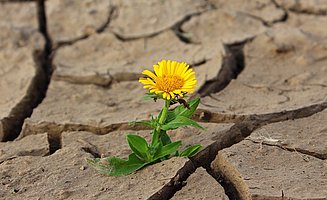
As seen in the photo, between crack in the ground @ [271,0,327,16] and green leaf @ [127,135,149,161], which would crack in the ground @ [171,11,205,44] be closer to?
crack in the ground @ [271,0,327,16]

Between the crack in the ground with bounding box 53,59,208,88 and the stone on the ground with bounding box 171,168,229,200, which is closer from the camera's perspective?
the stone on the ground with bounding box 171,168,229,200

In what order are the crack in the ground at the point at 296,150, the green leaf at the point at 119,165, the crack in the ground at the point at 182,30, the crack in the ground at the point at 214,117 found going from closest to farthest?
the green leaf at the point at 119,165, the crack in the ground at the point at 296,150, the crack in the ground at the point at 214,117, the crack in the ground at the point at 182,30

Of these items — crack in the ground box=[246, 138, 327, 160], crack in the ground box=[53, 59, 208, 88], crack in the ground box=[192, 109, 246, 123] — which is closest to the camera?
crack in the ground box=[246, 138, 327, 160]

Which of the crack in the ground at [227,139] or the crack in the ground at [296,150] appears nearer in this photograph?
the crack in the ground at [227,139]

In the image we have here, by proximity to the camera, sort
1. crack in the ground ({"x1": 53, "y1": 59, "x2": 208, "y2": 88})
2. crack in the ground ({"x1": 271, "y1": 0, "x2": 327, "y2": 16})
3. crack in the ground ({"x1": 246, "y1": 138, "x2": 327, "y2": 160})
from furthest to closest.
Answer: crack in the ground ({"x1": 271, "y1": 0, "x2": 327, "y2": 16}) → crack in the ground ({"x1": 53, "y1": 59, "x2": 208, "y2": 88}) → crack in the ground ({"x1": 246, "y1": 138, "x2": 327, "y2": 160})

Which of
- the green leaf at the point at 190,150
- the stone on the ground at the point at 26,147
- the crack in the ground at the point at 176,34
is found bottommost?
the stone on the ground at the point at 26,147

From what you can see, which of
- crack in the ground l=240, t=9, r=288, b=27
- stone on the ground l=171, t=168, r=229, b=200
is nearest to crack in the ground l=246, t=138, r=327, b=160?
stone on the ground l=171, t=168, r=229, b=200

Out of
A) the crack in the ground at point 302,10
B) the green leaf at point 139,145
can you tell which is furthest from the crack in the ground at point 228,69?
the green leaf at point 139,145

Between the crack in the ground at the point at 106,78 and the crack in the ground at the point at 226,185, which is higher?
the crack in the ground at the point at 106,78

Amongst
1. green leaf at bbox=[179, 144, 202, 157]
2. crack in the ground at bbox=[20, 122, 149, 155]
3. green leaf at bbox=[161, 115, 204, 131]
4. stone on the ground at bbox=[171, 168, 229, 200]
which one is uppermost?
green leaf at bbox=[161, 115, 204, 131]

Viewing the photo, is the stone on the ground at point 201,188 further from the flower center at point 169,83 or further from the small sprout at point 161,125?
the flower center at point 169,83
